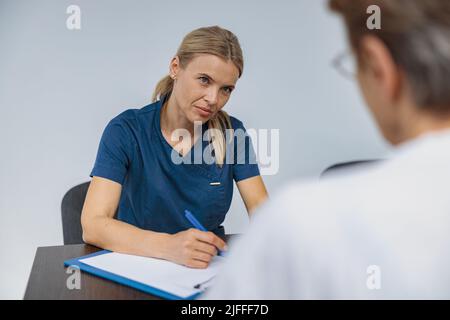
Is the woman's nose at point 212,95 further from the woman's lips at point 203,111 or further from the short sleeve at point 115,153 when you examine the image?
the short sleeve at point 115,153

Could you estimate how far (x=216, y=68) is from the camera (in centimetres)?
101

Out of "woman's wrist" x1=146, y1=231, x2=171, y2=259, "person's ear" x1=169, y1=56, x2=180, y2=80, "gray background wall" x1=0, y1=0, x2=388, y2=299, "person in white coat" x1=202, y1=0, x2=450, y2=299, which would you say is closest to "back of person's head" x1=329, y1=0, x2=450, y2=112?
"person in white coat" x1=202, y1=0, x2=450, y2=299

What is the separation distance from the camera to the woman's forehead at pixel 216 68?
1015 millimetres

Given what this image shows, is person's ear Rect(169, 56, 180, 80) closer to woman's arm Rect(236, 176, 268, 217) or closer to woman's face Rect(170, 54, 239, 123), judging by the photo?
woman's face Rect(170, 54, 239, 123)

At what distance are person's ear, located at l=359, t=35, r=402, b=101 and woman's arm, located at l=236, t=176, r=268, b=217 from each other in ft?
2.51

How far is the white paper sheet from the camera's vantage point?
2.14ft

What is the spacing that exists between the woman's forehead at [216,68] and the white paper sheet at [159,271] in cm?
43

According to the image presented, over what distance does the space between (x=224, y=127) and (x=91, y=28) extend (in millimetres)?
763

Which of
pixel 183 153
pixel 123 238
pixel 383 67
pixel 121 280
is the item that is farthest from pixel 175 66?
pixel 383 67

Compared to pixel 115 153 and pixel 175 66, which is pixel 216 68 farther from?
pixel 115 153

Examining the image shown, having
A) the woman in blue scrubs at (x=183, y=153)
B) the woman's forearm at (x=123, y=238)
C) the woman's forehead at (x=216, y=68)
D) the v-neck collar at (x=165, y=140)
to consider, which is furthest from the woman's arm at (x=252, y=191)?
the woman's forearm at (x=123, y=238)

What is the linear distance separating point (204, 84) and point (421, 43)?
72cm
